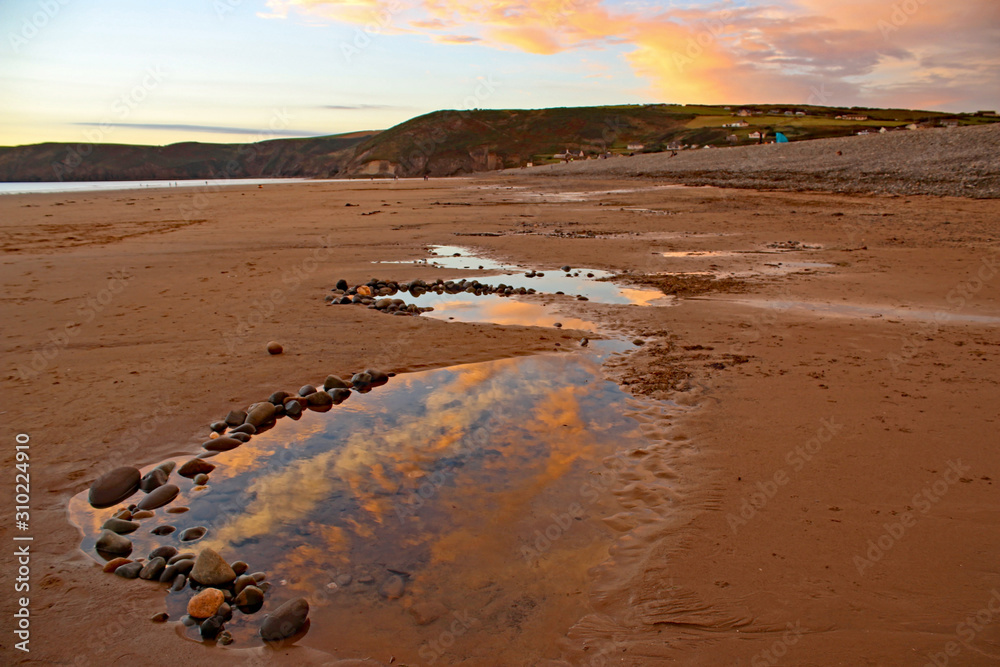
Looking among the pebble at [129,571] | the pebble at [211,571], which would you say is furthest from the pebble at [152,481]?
the pebble at [211,571]

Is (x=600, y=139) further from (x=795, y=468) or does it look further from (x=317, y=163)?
(x=795, y=468)

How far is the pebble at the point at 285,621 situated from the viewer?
3.03 metres

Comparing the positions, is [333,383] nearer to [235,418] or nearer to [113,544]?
[235,418]

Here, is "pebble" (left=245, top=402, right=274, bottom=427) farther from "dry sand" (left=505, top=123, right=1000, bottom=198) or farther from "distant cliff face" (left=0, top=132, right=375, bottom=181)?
"distant cliff face" (left=0, top=132, right=375, bottom=181)

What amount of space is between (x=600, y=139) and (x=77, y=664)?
12139 centimetres

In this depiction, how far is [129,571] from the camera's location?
11.5 ft

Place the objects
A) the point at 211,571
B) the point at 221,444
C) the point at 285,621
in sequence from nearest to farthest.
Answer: the point at 285,621
the point at 211,571
the point at 221,444

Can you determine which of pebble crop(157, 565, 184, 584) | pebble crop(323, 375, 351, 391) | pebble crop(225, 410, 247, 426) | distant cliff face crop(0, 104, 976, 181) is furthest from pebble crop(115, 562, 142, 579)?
distant cliff face crop(0, 104, 976, 181)

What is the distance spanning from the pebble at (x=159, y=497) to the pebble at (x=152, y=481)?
0.10m

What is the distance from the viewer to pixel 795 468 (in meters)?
4.56

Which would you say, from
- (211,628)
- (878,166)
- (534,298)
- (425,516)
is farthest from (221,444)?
(878,166)

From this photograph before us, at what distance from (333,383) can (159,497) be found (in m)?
2.35

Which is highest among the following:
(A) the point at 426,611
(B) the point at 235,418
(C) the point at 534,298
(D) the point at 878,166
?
(D) the point at 878,166

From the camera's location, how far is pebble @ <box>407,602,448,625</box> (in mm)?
3172
